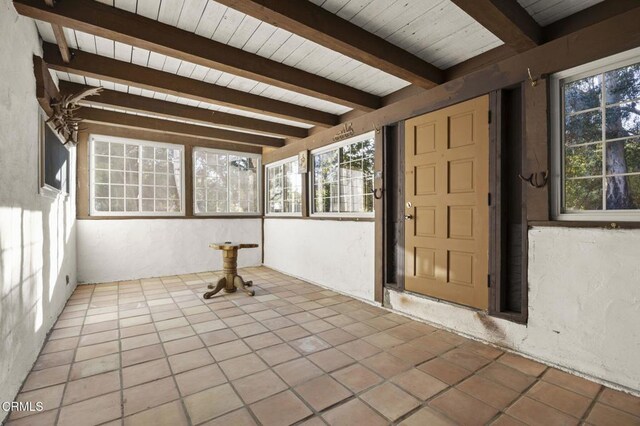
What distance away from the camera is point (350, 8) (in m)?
2.26

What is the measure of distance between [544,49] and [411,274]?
2400 millimetres

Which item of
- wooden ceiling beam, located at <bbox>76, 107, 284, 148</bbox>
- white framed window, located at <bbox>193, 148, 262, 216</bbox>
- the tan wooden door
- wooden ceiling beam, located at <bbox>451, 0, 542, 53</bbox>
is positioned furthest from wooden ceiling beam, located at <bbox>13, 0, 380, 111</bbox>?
white framed window, located at <bbox>193, 148, 262, 216</bbox>

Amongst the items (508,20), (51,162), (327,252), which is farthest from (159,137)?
(508,20)

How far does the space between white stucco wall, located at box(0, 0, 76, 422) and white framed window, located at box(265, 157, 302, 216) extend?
11.8 ft

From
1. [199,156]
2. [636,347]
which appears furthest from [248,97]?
[636,347]

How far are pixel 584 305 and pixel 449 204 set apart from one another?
4.34ft

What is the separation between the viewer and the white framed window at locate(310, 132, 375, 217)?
167 inches

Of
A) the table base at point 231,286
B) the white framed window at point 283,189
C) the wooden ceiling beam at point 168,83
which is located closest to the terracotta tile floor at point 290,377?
the table base at point 231,286

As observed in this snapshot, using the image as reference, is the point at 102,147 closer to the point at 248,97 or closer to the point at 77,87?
the point at 77,87

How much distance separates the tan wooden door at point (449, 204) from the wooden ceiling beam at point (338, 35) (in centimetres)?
55

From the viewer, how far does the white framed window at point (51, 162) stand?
2733mm

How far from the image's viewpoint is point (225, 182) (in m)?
6.47

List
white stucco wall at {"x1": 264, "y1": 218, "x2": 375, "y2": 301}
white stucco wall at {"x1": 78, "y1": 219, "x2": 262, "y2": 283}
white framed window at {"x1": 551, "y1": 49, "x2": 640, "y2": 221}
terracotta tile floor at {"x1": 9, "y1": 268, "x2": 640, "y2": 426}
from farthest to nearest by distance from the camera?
white stucco wall at {"x1": 78, "y1": 219, "x2": 262, "y2": 283}, white stucco wall at {"x1": 264, "y1": 218, "x2": 375, "y2": 301}, white framed window at {"x1": 551, "y1": 49, "x2": 640, "y2": 221}, terracotta tile floor at {"x1": 9, "y1": 268, "x2": 640, "y2": 426}

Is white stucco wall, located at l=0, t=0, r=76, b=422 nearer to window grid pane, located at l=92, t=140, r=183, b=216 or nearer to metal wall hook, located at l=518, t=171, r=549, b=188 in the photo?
window grid pane, located at l=92, t=140, r=183, b=216
